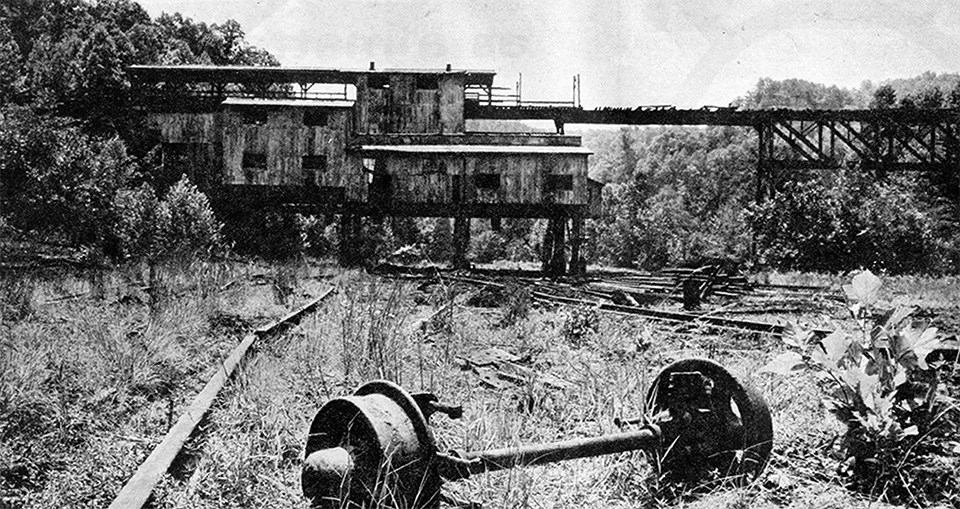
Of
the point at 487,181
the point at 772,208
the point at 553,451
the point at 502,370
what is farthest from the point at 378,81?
the point at 553,451

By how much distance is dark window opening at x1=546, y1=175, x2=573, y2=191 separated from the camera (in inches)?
1014

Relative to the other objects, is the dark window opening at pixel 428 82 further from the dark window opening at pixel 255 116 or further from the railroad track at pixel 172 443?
the railroad track at pixel 172 443

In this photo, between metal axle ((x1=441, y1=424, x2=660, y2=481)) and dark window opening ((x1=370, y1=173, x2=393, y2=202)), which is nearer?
metal axle ((x1=441, y1=424, x2=660, y2=481))

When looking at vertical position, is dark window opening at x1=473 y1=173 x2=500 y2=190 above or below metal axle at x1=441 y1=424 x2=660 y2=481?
above

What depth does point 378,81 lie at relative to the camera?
1107 inches

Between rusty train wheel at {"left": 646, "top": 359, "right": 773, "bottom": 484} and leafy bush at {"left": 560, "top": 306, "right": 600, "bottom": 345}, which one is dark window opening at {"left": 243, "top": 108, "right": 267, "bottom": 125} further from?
rusty train wheel at {"left": 646, "top": 359, "right": 773, "bottom": 484}

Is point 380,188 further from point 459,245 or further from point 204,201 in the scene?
point 204,201

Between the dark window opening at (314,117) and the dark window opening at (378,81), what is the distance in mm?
2271

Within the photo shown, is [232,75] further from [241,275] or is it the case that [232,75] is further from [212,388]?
[212,388]

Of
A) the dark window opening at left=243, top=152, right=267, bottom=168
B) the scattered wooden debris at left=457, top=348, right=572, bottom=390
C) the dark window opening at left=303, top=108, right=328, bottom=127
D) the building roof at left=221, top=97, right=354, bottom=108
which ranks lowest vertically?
the scattered wooden debris at left=457, top=348, right=572, bottom=390

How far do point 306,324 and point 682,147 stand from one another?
2908 inches

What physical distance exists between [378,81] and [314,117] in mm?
3002

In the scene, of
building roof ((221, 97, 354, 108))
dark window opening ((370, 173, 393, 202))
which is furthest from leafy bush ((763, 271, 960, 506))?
building roof ((221, 97, 354, 108))

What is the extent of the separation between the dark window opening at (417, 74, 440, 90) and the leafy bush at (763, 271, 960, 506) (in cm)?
2540
